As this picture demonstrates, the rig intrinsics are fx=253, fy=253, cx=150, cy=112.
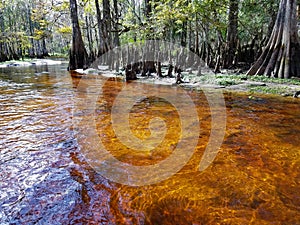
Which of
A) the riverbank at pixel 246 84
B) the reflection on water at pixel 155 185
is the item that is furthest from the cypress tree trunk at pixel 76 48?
the reflection on water at pixel 155 185

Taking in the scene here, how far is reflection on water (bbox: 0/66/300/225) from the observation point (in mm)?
2174

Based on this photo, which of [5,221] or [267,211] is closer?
[5,221]

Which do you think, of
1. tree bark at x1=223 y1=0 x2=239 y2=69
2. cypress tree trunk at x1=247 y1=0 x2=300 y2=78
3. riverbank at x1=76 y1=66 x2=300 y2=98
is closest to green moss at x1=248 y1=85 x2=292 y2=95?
riverbank at x1=76 y1=66 x2=300 y2=98

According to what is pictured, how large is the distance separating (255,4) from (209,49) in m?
2.94

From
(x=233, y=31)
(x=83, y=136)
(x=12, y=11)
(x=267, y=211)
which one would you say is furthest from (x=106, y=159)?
(x=12, y=11)

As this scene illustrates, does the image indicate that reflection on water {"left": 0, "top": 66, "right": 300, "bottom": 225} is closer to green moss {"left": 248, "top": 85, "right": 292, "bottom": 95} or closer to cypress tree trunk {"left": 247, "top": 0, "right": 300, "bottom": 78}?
green moss {"left": 248, "top": 85, "right": 292, "bottom": 95}

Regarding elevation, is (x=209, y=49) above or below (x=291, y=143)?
above

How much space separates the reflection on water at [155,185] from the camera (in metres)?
2.17

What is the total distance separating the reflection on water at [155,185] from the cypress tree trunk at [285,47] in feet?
15.9

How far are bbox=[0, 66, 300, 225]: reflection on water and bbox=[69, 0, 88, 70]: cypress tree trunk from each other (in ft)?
40.5

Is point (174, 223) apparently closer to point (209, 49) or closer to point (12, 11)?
point (209, 49)

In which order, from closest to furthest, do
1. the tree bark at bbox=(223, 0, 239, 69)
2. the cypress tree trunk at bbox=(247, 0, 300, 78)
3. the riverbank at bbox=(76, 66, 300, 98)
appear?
the riverbank at bbox=(76, 66, 300, 98) < the cypress tree trunk at bbox=(247, 0, 300, 78) < the tree bark at bbox=(223, 0, 239, 69)

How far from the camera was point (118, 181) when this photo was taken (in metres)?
2.73

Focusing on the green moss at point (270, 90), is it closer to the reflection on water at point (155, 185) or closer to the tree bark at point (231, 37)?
the reflection on water at point (155, 185)
